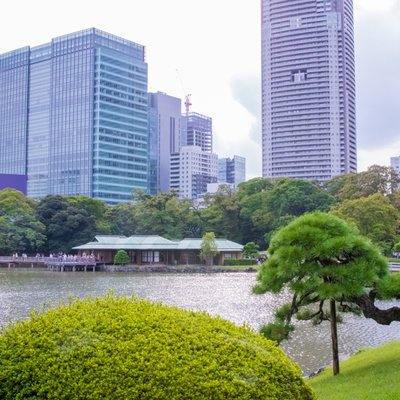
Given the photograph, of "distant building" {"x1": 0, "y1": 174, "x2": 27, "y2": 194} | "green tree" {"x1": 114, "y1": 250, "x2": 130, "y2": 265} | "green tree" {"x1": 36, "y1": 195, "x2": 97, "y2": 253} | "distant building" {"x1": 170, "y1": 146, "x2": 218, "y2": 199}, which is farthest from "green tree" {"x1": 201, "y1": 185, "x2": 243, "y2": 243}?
"distant building" {"x1": 170, "y1": 146, "x2": 218, "y2": 199}

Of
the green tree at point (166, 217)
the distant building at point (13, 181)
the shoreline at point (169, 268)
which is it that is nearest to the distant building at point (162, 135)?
the distant building at point (13, 181)

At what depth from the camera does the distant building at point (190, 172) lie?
136250 mm

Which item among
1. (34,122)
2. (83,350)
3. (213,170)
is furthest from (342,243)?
(213,170)

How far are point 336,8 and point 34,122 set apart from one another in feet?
219

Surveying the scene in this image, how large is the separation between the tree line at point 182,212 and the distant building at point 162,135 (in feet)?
200

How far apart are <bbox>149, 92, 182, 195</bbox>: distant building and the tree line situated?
61.0 metres

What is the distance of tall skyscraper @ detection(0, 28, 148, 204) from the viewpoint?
102 metres

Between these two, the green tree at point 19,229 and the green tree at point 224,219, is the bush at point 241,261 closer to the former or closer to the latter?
the green tree at point 224,219

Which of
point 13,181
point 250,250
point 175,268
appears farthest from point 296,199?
point 13,181

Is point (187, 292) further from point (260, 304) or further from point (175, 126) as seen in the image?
point (175, 126)

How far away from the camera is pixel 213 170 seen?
14462 cm

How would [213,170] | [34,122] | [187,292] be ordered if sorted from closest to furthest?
[187,292]
[34,122]
[213,170]

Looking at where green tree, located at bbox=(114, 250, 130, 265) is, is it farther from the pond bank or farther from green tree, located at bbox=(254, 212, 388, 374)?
green tree, located at bbox=(254, 212, 388, 374)

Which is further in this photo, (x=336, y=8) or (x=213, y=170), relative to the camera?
(x=213, y=170)
